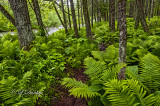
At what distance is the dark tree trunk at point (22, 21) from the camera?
4095mm

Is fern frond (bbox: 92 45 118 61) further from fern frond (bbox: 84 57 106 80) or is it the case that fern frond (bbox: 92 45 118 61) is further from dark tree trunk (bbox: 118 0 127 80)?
dark tree trunk (bbox: 118 0 127 80)

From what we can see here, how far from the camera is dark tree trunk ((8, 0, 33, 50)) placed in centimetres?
410

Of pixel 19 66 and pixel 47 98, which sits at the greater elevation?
pixel 19 66

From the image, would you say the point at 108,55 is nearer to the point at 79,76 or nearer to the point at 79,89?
the point at 79,76

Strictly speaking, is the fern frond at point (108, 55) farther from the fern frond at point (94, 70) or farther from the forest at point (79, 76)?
the fern frond at point (94, 70)

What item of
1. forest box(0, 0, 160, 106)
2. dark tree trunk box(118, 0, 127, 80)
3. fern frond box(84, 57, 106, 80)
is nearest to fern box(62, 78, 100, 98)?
forest box(0, 0, 160, 106)

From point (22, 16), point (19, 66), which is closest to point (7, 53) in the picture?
point (19, 66)

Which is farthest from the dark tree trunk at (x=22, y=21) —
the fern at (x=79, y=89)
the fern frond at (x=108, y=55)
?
the fern at (x=79, y=89)

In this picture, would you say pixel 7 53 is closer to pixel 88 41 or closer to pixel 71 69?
pixel 71 69

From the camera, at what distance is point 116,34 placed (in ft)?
23.8

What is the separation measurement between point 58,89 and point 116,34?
5818 mm

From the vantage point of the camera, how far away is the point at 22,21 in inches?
169

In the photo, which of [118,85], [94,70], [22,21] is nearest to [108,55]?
[94,70]

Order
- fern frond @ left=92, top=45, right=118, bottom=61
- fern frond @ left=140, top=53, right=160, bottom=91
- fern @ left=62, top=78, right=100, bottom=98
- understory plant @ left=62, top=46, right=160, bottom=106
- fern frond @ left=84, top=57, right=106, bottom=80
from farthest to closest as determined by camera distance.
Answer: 1. fern frond @ left=92, top=45, right=118, bottom=61
2. fern frond @ left=84, top=57, right=106, bottom=80
3. fern frond @ left=140, top=53, right=160, bottom=91
4. fern @ left=62, top=78, right=100, bottom=98
5. understory plant @ left=62, top=46, right=160, bottom=106
